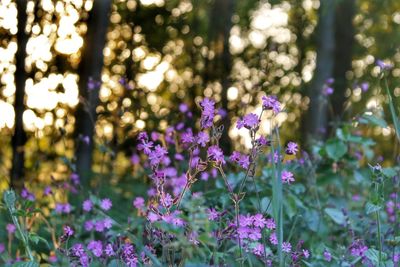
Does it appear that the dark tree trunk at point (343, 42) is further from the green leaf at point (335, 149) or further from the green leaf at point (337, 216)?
the green leaf at point (337, 216)

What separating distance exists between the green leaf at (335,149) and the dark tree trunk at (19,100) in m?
2.72

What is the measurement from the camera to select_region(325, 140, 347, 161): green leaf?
3362 millimetres

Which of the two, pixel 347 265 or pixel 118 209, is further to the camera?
pixel 118 209

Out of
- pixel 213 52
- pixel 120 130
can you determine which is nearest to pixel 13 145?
pixel 120 130

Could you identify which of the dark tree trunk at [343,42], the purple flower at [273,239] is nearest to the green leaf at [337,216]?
the purple flower at [273,239]

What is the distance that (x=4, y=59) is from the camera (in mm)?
5625

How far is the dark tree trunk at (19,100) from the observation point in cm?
540

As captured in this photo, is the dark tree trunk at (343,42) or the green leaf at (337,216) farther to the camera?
the dark tree trunk at (343,42)

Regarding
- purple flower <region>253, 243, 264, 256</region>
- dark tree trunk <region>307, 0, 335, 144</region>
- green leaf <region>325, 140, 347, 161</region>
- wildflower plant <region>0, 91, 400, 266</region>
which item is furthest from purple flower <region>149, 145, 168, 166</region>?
dark tree trunk <region>307, 0, 335, 144</region>

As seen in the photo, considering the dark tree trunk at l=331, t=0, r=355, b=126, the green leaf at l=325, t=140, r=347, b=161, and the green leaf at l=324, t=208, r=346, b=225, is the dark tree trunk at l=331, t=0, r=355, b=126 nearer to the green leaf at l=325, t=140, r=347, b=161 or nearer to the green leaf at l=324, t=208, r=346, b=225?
the green leaf at l=325, t=140, r=347, b=161

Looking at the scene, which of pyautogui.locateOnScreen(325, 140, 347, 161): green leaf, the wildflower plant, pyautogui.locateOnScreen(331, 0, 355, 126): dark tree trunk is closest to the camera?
the wildflower plant

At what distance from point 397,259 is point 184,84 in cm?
684

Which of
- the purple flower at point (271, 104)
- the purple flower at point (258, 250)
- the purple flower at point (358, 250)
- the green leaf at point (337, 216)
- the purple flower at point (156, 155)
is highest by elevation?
the purple flower at point (271, 104)

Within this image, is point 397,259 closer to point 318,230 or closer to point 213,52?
point 318,230
